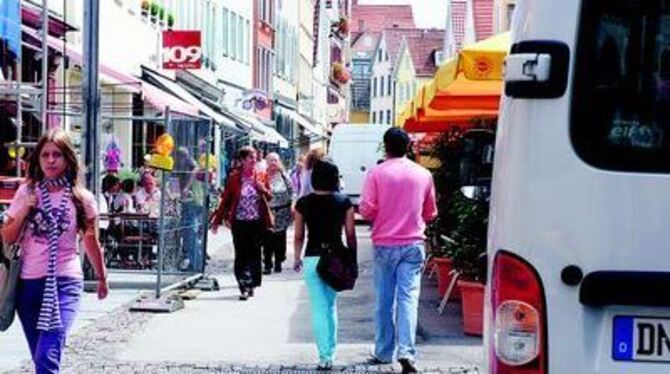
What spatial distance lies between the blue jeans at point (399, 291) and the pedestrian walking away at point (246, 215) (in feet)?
17.6

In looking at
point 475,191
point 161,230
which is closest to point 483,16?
point 161,230

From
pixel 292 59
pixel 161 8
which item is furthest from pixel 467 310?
pixel 292 59

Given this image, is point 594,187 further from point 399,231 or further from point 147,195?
point 147,195

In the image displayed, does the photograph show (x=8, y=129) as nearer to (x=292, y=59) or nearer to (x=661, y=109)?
(x=661, y=109)

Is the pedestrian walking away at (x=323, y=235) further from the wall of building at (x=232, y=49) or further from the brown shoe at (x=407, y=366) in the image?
the wall of building at (x=232, y=49)

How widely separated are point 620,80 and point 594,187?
0.34 m

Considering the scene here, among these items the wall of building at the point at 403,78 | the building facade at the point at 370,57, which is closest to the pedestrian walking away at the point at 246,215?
the wall of building at the point at 403,78

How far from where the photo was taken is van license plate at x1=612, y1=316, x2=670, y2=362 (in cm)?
432

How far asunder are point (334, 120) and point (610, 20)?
98.2m

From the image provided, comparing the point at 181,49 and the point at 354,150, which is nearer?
the point at 181,49

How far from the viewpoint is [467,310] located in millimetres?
12195

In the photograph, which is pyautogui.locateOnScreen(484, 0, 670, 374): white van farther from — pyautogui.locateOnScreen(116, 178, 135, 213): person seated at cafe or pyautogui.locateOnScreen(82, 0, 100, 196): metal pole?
pyautogui.locateOnScreen(116, 178, 135, 213): person seated at cafe

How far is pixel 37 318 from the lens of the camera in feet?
24.8

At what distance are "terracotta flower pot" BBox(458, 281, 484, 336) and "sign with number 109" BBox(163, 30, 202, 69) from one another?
20.6 meters
